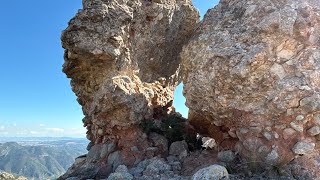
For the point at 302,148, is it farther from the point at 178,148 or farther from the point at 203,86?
the point at 178,148

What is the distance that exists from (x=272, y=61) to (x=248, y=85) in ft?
3.63

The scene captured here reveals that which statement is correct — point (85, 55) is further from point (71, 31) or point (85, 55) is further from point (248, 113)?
point (248, 113)

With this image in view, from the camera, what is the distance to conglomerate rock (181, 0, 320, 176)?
10.4m

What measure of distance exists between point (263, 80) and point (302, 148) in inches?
97.1

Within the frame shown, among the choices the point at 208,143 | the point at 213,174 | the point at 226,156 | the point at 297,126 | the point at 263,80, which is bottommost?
the point at 213,174

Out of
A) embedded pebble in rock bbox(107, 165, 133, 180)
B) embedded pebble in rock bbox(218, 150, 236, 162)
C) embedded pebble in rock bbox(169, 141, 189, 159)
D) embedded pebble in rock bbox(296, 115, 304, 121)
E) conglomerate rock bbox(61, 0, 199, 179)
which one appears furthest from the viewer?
conglomerate rock bbox(61, 0, 199, 179)

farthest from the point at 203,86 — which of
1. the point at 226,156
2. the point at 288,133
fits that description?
the point at 288,133

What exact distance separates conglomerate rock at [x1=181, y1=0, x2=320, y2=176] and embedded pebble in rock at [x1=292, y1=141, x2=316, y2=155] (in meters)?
0.03

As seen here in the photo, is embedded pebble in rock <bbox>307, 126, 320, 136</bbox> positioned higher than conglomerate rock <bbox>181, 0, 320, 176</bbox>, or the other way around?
conglomerate rock <bbox>181, 0, 320, 176</bbox>

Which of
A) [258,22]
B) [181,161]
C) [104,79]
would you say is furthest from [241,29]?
[104,79]

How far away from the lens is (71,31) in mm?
14078

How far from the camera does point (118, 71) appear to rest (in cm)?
1464

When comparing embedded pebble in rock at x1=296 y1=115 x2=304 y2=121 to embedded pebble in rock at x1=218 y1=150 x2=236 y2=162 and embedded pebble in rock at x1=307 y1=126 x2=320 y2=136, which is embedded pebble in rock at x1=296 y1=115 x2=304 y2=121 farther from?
embedded pebble in rock at x1=218 y1=150 x2=236 y2=162

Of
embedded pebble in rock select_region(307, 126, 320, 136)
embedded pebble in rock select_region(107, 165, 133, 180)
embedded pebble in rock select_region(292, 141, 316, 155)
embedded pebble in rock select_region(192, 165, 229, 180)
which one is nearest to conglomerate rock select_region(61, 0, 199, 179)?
embedded pebble in rock select_region(107, 165, 133, 180)
